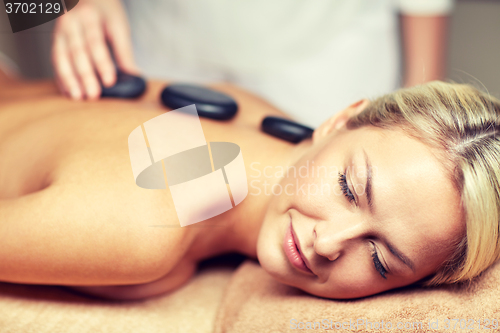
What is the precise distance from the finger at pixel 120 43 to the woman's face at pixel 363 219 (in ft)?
2.00

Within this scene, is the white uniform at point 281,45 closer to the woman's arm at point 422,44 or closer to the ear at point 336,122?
the woman's arm at point 422,44

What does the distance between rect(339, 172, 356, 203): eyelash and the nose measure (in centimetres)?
4

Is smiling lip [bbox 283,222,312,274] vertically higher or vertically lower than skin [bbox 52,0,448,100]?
lower

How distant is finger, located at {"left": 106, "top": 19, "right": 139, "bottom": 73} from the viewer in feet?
3.28

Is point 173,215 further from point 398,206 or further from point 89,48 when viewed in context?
point 89,48

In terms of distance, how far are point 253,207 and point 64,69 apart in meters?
0.61

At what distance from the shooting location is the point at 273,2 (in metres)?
1.18

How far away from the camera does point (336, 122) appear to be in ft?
2.76

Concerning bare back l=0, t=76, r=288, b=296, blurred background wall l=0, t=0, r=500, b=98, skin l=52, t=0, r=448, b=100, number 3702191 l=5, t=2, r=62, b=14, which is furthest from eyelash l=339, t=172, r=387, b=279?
blurred background wall l=0, t=0, r=500, b=98

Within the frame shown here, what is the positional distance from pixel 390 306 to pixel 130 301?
545 mm

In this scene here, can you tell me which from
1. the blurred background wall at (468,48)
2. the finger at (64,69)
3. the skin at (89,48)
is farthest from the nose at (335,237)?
the blurred background wall at (468,48)

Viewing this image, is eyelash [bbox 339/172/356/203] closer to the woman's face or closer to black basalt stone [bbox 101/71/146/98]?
the woman's face

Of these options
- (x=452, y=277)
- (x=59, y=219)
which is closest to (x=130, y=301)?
(x=59, y=219)

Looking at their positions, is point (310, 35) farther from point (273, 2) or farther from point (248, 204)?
point (248, 204)
